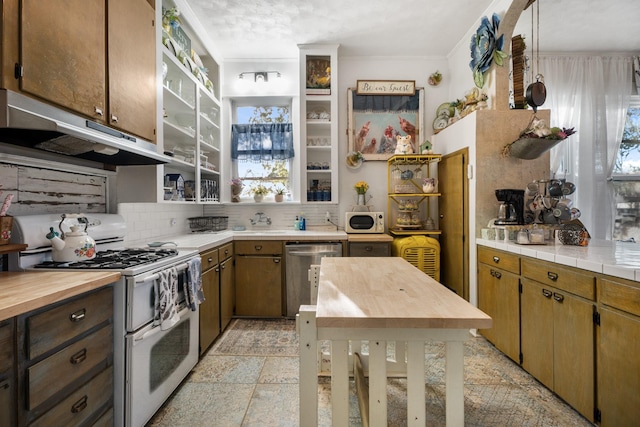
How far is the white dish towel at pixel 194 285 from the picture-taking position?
2.15 metres

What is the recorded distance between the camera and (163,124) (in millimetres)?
2529

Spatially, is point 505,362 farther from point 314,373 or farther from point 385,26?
point 385,26

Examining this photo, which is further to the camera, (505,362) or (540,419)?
(505,362)

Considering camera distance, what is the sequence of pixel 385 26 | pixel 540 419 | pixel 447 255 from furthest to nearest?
pixel 447 255 < pixel 385 26 < pixel 540 419

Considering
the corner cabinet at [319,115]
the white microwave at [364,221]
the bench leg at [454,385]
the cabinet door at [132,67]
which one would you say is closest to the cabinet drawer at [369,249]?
the white microwave at [364,221]

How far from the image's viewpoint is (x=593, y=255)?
1890 millimetres

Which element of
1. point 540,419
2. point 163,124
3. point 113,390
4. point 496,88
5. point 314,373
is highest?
point 496,88

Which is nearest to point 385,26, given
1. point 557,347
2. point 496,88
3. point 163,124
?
point 496,88

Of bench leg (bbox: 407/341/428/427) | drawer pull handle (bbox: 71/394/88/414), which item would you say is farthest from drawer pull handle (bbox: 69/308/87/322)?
bench leg (bbox: 407/341/428/427)

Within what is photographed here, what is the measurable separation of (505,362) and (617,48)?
4.20 meters

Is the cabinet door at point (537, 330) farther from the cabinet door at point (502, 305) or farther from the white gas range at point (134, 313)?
the white gas range at point (134, 313)

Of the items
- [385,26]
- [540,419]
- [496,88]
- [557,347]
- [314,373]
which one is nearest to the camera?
[314,373]

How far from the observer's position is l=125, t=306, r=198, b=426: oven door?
5.27 ft

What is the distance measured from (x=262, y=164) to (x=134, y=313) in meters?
2.86
